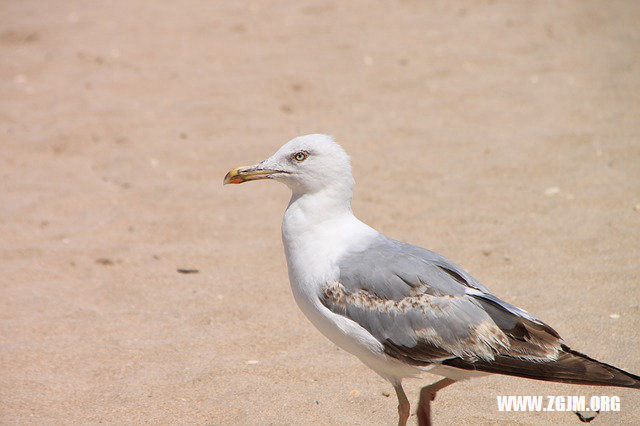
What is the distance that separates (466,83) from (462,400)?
5.16 meters

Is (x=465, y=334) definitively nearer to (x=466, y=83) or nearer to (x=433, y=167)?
(x=433, y=167)

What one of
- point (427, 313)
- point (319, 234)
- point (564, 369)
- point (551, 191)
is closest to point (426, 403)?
point (427, 313)

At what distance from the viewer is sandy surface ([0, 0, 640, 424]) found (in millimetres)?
4508

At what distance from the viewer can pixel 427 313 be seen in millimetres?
3643

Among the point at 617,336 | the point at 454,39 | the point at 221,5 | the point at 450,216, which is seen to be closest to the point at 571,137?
the point at 450,216

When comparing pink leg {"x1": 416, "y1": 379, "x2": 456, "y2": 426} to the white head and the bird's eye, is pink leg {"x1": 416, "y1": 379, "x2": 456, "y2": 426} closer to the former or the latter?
the white head

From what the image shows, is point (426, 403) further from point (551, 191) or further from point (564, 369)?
point (551, 191)

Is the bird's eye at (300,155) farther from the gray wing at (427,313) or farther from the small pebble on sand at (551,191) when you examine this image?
the small pebble on sand at (551,191)

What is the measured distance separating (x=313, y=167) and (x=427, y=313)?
0.89 metres

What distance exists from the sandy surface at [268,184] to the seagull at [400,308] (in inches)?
24.4

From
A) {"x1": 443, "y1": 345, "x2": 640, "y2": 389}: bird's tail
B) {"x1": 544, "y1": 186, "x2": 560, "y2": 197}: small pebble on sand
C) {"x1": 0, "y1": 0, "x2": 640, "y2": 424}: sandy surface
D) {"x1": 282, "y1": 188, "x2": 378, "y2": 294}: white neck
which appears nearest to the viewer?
{"x1": 443, "y1": 345, "x2": 640, "y2": 389}: bird's tail

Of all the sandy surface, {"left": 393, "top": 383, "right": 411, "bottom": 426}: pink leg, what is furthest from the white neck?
the sandy surface

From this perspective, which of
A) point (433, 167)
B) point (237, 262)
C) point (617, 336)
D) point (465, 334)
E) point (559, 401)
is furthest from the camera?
point (433, 167)

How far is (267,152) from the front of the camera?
765 centimetres
